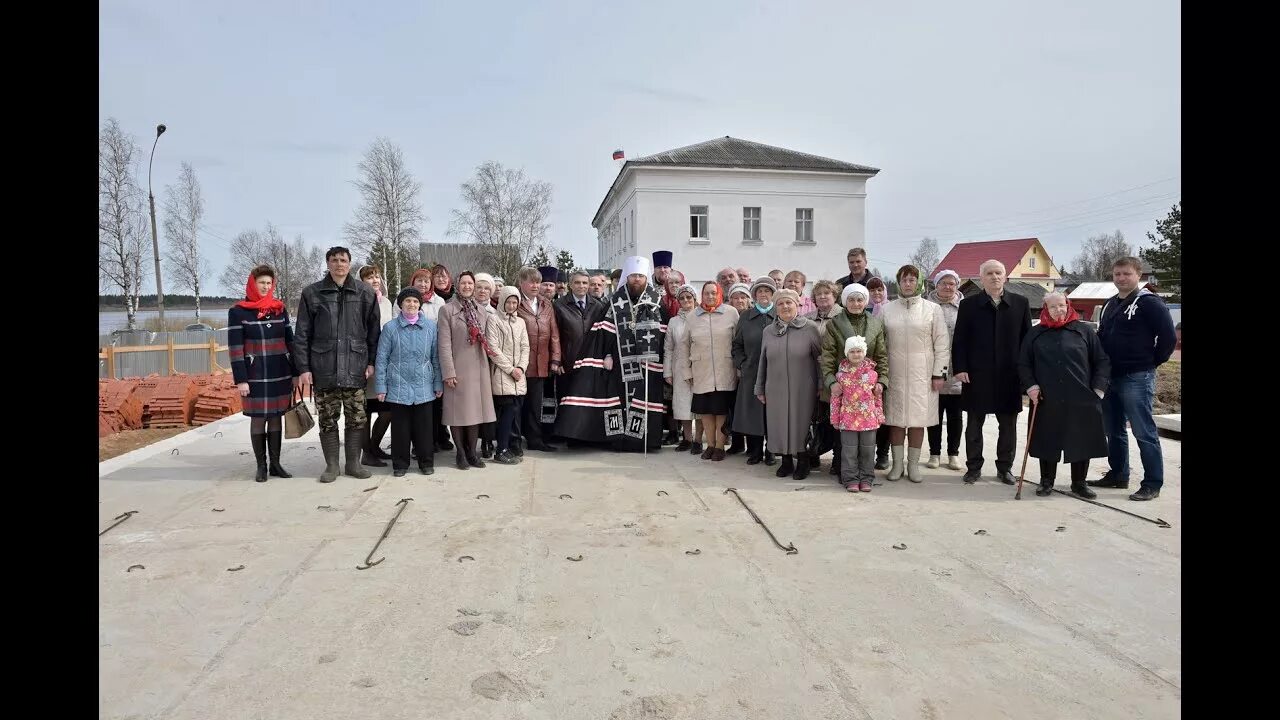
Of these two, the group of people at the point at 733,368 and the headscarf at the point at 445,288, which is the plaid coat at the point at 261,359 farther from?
the headscarf at the point at 445,288

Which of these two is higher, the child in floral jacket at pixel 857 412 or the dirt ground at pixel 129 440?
the child in floral jacket at pixel 857 412

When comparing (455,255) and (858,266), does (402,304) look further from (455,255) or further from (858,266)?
(455,255)

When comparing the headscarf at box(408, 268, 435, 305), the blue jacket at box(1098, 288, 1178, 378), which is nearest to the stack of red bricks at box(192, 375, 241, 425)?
the headscarf at box(408, 268, 435, 305)

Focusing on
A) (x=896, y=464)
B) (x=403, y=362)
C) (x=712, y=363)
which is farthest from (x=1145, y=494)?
(x=403, y=362)

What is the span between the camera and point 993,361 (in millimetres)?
6621

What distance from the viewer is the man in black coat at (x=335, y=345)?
6652 mm

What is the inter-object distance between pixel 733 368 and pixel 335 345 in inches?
148

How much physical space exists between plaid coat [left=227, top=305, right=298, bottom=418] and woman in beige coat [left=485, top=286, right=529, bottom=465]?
1.80 meters

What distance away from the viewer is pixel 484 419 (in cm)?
725

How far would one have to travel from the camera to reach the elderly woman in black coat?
19.3 ft

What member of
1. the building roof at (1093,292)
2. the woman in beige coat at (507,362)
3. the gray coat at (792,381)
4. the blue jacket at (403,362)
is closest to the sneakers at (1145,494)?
the gray coat at (792,381)

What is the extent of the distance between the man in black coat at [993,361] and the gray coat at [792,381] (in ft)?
4.22
